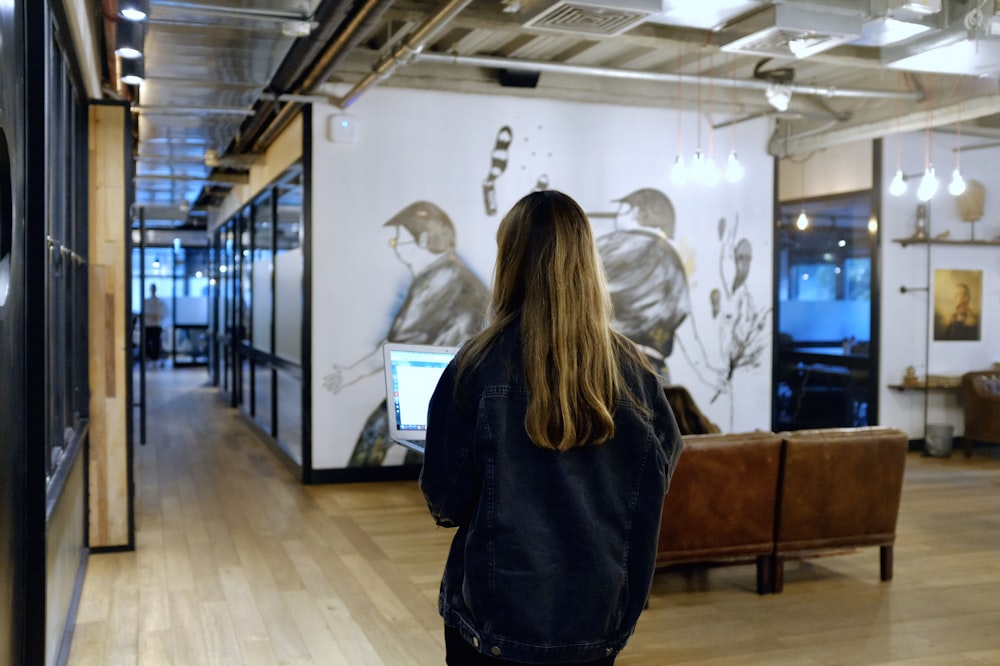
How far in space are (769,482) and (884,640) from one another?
0.91 metres

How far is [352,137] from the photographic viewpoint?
25.5ft

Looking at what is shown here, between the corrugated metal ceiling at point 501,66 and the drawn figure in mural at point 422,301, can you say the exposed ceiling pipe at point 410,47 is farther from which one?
the drawn figure in mural at point 422,301

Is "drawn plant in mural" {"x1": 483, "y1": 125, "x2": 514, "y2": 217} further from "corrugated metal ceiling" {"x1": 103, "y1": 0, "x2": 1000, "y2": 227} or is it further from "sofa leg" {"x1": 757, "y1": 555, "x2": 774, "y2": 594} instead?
"sofa leg" {"x1": 757, "y1": 555, "x2": 774, "y2": 594}

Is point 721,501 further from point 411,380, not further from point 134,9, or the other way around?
→ point 134,9

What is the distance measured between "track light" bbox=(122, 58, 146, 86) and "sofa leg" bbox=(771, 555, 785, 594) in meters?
4.20

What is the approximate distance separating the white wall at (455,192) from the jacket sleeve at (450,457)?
611 cm

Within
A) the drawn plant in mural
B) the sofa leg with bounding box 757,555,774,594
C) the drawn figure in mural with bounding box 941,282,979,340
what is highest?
the drawn plant in mural

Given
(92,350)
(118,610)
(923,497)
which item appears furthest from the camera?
(923,497)

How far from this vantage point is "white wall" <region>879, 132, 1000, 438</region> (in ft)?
32.1

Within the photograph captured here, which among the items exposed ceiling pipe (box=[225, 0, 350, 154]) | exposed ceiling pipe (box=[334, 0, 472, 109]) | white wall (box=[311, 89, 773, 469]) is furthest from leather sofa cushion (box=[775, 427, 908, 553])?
white wall (box=[311, 89, 773, 469])

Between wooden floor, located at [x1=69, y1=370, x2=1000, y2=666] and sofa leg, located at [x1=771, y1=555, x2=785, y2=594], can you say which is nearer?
wooden floor, located at [x1=69, y1=370, x2=1000, y2=666]

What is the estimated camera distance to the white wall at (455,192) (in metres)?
7.86

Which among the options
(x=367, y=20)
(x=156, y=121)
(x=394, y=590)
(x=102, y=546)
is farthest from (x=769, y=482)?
(x=156, y=121)

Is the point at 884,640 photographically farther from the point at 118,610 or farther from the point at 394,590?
the point at 118,610
